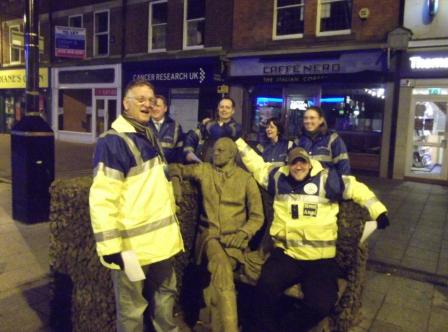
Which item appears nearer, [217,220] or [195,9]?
[217,220]

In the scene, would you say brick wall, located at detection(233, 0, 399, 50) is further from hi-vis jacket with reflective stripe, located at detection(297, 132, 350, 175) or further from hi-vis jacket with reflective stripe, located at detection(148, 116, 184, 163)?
hi-vis jacket with reflective stripe, located at detection(148, 116, 184, 163)

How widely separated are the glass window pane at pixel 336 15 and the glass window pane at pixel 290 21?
793 millimetres

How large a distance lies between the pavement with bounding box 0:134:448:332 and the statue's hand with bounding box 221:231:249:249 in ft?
3.02

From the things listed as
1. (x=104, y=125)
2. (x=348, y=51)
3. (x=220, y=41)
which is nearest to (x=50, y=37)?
(x=104, y=125)

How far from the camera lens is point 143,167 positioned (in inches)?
102

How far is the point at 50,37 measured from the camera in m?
21.1

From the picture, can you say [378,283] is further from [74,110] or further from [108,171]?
[74,110]

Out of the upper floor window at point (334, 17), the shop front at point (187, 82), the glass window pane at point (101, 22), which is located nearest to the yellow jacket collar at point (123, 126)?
the upper floor window at point (334, 17)

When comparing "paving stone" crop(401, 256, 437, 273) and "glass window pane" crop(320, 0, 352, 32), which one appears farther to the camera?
"glass window pane" crop(320, 0, 352, 32)

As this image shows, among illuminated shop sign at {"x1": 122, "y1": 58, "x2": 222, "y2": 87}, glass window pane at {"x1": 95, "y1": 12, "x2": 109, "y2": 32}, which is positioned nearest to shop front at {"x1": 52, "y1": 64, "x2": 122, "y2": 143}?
illuminated shop sign at {"x1": 122, "y1": 58, "x2": 222, "y2": 87}

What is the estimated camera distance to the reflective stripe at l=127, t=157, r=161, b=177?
8.37 ft

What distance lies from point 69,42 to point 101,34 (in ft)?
17.4

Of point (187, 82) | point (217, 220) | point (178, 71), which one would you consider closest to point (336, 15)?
point (187, 82)

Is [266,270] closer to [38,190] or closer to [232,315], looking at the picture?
[232,315]
